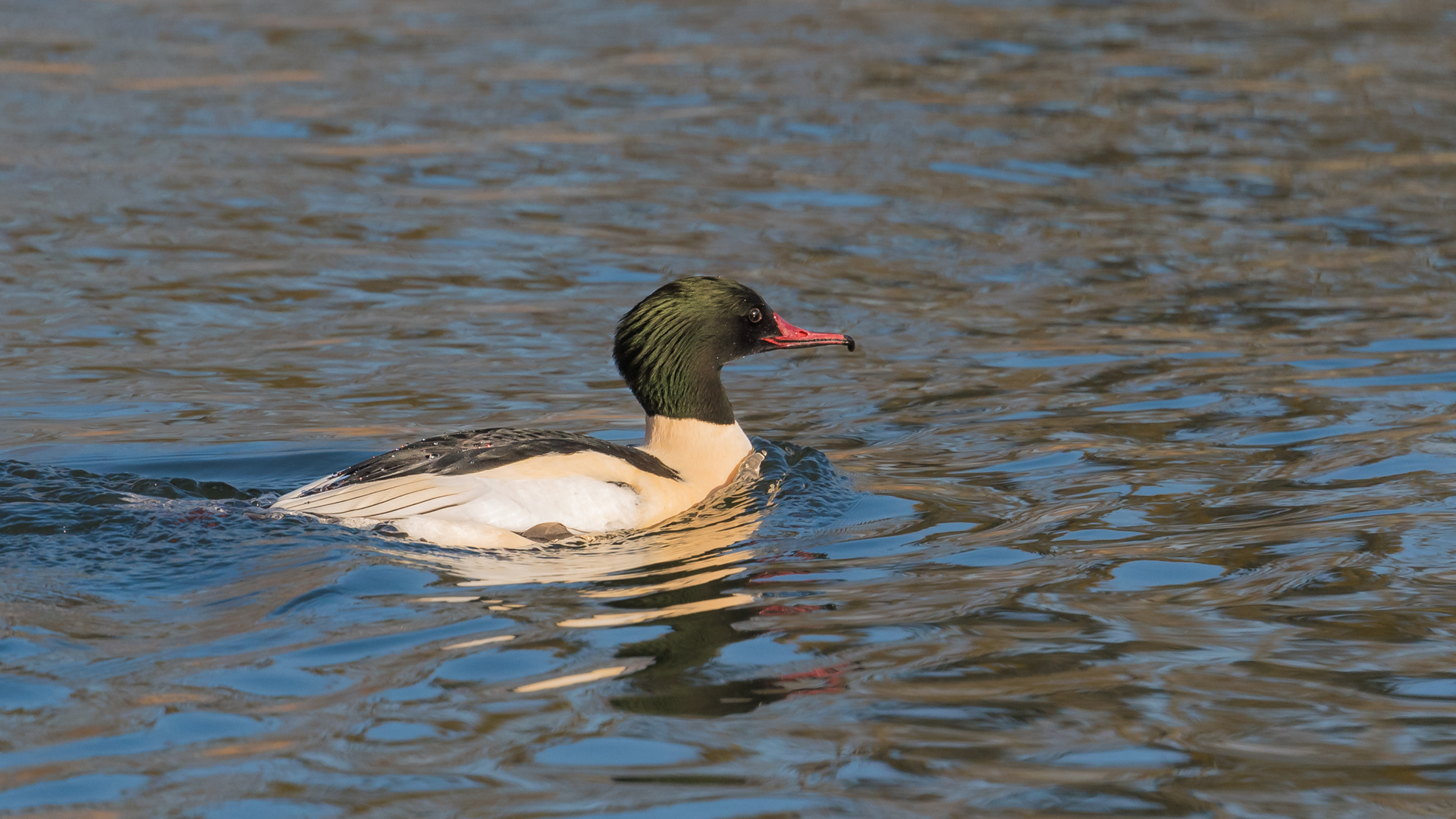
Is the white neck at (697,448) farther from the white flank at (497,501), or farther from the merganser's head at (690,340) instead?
the white flank at (497,501)

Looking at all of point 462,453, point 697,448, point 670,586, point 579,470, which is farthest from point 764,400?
point 670,586

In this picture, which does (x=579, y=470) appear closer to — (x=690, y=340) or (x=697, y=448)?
(x=697, y=448)

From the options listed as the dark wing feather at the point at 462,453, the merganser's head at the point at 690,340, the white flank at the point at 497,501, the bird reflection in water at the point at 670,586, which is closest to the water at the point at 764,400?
the bird reflection in water at the point at 670,586

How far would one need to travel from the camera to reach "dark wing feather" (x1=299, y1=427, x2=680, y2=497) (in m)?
7.56

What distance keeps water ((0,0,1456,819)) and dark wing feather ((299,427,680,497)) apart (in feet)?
1.26

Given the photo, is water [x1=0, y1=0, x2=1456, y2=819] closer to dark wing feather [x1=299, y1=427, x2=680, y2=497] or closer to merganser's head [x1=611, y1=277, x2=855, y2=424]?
dark wing feather [x1=299, y1=427, x2=680, y2=497]

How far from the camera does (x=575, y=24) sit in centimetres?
2056

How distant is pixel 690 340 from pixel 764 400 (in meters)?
2.12

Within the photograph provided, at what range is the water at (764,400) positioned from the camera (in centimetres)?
523

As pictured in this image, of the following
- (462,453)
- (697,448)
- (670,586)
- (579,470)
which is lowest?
(670,586)

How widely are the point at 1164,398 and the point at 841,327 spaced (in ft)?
8.49

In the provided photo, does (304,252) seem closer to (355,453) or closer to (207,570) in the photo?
(355,453)

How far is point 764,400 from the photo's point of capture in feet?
34.6

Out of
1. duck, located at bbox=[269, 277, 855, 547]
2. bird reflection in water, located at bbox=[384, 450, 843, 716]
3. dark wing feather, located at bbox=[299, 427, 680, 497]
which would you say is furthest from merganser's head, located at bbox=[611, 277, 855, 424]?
dark wing feather, located at bbox=[299, 427, 680, 497]
